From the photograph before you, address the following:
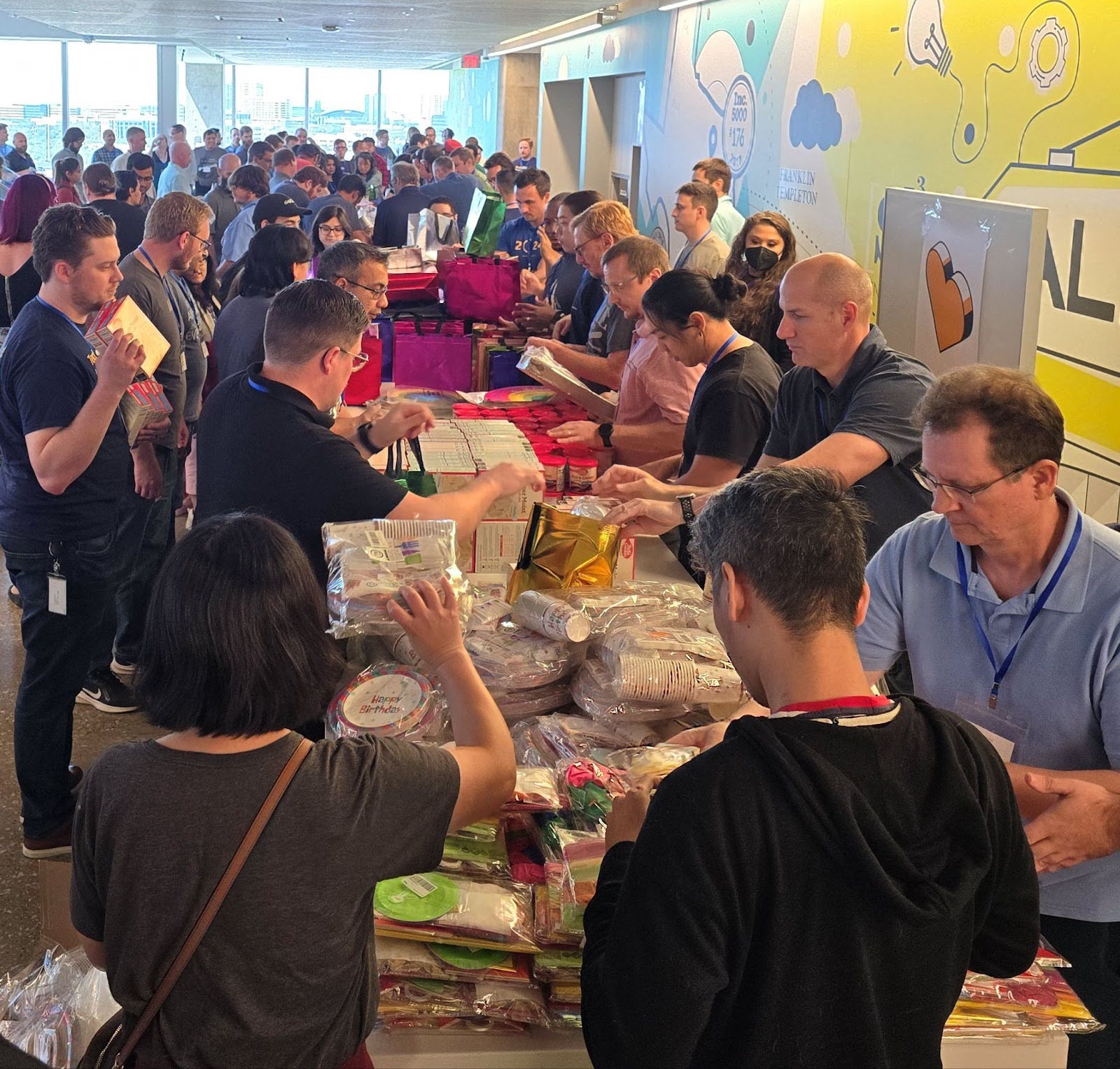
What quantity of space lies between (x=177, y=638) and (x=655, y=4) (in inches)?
442

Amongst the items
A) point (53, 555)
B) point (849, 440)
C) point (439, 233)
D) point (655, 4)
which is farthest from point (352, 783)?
point (655, 4)

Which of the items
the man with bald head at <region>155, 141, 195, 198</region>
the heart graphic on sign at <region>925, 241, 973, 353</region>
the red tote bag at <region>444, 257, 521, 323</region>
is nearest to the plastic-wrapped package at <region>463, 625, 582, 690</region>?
the heart graphic on sign at <region>925, 241, 973, 353</region>

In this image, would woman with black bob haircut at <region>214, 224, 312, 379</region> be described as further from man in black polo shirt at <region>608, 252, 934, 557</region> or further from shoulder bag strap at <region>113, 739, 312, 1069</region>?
shoulder bag strap at <region>113, 739, 312, 1069</region>

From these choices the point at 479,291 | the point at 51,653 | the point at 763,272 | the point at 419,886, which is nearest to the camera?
the point at 419,886

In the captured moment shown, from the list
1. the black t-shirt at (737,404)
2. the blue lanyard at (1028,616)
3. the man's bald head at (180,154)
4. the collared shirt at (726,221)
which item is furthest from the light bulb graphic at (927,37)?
the man's bald head at (180,154)

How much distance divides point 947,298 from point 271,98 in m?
38.8

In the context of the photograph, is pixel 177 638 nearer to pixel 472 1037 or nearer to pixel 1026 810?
pixel 472 1037

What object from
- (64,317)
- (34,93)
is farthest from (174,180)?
(34,93)

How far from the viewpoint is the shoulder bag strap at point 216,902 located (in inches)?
51.8

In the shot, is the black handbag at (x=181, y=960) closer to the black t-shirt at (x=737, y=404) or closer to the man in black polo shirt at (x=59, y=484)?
the man in black polo shirt at (x=59, y=484)

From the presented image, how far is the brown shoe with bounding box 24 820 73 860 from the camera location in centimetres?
335

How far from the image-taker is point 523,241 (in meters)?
8.81

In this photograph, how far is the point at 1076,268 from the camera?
4.14 meters

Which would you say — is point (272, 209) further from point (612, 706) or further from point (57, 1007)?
point (57, 1007)
